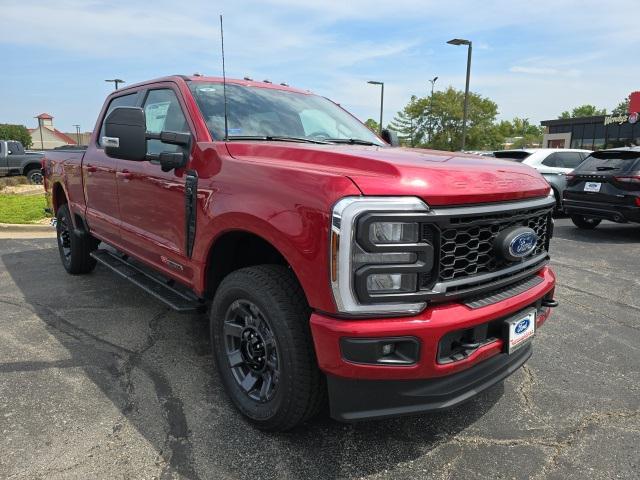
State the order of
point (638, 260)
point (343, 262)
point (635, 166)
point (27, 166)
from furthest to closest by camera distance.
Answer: point (27, 166)
point (635, 166)
point (638, 260)
point (343, 262)

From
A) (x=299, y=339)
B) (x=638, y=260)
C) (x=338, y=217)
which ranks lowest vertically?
(x=638, y=260)

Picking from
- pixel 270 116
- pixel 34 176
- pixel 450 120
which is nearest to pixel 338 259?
pixel 270 116

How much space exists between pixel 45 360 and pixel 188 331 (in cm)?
101

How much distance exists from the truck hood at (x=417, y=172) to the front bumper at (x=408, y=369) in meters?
0.50

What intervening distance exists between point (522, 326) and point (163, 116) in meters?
2.73

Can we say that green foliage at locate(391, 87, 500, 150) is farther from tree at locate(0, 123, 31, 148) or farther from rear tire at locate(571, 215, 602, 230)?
tree at locate(0, 123, 31, 148)

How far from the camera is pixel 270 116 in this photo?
3441 millimetres

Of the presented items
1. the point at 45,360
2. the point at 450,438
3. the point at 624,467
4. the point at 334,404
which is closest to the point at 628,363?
the point at 624,467

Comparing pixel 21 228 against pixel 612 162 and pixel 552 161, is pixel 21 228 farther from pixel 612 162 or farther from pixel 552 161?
pixel 552 161

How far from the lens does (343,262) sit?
196cm

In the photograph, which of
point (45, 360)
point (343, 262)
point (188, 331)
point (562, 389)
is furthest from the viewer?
point (188, 331)

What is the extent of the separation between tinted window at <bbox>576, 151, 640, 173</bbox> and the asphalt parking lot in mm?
4839

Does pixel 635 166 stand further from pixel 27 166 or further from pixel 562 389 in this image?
pixel 27 166

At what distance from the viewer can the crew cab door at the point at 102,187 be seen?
4.09 m
